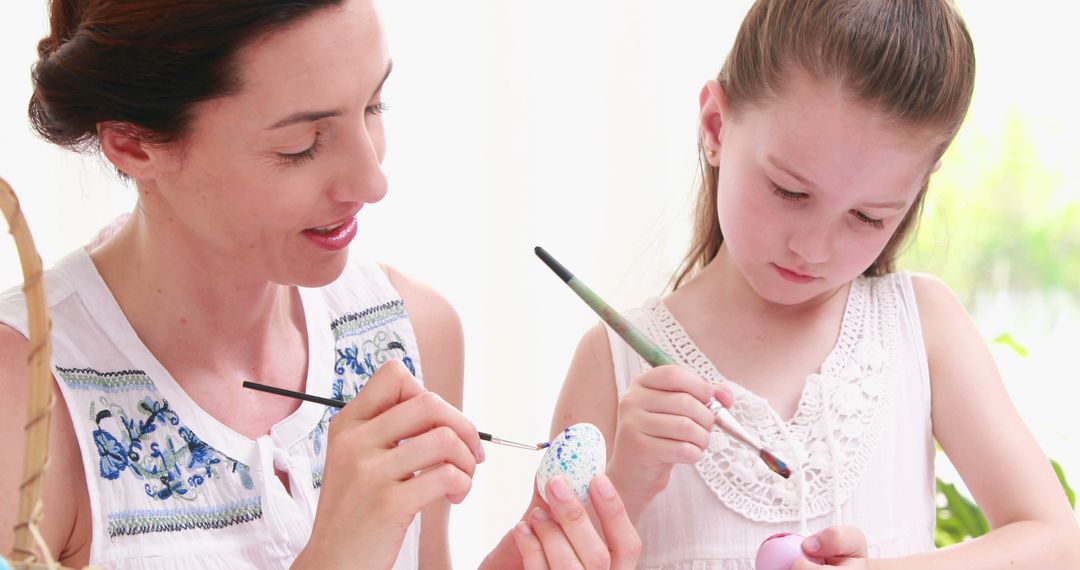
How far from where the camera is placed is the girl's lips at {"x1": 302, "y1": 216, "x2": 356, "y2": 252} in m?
1.05

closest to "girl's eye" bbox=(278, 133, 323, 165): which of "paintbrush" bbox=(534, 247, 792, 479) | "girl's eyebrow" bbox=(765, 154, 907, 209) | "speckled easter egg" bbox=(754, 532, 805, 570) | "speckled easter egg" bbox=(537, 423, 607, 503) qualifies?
"paintbrush" bbox=(534, 247, 792, 479)

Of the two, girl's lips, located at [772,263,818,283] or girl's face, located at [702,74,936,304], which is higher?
girl's face, located at [702,74,936,304]

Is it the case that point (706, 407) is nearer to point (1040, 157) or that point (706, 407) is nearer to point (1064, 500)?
point (1064, 500)

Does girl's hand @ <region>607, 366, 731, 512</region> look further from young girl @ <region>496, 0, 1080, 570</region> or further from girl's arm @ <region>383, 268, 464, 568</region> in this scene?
girl's arm @ <region>383, 268, 464, 568</region>

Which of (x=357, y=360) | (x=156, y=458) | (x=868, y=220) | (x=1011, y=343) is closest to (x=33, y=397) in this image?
(x=156, y=458)

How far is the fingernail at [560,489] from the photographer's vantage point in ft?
3.12

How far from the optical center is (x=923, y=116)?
112 centimetres

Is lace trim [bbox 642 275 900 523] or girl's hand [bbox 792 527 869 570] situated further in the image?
lace trim [bbox 642 275 900 523]

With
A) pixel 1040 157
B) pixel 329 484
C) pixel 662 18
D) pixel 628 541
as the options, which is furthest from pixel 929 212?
pixel 329 484

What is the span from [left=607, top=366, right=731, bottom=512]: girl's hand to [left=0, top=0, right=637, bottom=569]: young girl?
0.39 ft

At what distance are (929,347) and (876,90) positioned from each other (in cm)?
37

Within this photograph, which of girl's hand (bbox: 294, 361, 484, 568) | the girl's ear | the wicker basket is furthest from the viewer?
the girl's ear

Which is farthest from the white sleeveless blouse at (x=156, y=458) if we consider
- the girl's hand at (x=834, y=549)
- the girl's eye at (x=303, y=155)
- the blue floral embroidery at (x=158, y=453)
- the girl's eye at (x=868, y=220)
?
the girl's eye at (x=868, y=220)

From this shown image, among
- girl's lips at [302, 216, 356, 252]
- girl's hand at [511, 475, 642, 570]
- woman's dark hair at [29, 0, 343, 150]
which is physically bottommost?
girl's hand at [511, 475, 642, 570]
